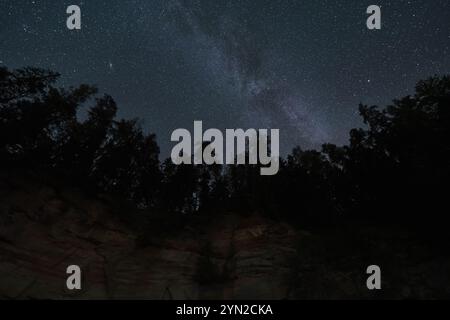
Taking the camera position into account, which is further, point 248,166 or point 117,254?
point 248,166

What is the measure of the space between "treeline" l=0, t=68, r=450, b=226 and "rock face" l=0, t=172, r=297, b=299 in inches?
80.9

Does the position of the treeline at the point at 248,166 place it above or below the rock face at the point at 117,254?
above

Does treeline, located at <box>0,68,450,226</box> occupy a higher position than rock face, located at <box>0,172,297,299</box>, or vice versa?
treeline, located at <box>0,68,450,226</box>

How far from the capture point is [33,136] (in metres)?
25.7

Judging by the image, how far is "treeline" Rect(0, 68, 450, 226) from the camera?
2333 cm

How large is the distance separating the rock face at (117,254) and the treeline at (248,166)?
2.05 m

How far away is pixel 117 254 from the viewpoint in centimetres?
2331

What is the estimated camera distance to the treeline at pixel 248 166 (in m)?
23.3

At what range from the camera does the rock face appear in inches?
801

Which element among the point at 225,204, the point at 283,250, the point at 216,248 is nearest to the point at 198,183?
the point at 225,204

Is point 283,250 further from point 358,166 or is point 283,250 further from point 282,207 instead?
point 358,166

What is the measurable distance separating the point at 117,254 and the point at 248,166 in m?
12.3

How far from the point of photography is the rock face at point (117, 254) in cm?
2034
